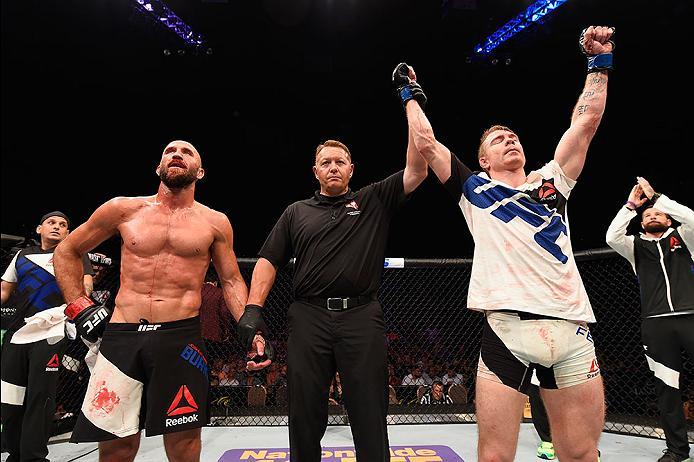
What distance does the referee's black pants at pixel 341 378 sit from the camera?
197 centimetres

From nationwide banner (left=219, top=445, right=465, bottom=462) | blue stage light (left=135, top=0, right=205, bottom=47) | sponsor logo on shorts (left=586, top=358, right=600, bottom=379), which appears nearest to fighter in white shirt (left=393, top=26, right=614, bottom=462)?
sponsor logo on shorts (left=586, top=358, right=600, bottom=379)

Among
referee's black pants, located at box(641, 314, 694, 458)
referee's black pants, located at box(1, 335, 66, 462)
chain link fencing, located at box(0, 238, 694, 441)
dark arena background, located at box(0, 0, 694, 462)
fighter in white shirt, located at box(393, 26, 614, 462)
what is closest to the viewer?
fighter in white shirt, located at box(393, 26, 614, 462)

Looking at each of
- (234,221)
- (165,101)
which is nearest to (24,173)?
(165,101)

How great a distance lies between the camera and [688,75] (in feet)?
23.6

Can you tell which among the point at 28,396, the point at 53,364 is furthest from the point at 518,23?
the point at 28,396

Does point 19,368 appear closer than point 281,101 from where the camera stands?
Yes

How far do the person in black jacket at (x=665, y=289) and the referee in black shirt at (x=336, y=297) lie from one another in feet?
7.36

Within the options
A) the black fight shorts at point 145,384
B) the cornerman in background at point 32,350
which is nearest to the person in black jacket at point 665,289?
the black fight shorts at point 145,384

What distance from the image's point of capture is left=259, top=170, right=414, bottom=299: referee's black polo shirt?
2.13 meters

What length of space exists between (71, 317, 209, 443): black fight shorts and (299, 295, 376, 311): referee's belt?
0.62 metres

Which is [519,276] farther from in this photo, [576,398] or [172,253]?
[172,253]

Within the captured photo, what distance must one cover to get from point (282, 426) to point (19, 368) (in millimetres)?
2256

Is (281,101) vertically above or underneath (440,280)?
above

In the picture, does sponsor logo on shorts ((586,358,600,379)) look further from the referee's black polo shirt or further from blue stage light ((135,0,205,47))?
blue stage light ((135,0,205,47))
